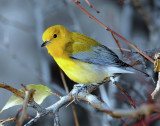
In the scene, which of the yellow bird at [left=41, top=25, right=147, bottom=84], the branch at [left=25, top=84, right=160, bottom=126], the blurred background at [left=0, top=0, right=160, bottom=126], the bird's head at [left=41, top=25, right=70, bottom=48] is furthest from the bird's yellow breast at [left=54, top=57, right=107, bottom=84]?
the blurred background at [left=0, top=0, right=160, bottom=126]

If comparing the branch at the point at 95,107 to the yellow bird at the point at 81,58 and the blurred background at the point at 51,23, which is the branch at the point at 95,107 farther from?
the blurred background at the point at 51,23

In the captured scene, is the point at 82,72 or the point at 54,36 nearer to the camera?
the point at 82,72

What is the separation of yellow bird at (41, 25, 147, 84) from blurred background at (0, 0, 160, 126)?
135 cm

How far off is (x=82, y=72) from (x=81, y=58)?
0.77 ft

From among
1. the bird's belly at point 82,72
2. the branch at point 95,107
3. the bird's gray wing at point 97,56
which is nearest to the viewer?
the branch at point 95,107

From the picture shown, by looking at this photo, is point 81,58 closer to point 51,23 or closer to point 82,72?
point 82,72

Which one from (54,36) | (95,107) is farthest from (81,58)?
(95,107)

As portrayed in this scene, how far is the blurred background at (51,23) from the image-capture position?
15.7 ft

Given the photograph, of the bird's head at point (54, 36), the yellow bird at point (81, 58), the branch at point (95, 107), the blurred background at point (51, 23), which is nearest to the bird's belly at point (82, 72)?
the yellow bird at point (81, 58)

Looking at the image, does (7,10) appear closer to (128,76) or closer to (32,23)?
(32,23)

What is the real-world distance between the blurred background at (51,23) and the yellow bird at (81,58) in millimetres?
1348

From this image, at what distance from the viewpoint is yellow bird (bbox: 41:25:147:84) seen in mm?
3012

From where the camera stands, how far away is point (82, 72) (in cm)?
300

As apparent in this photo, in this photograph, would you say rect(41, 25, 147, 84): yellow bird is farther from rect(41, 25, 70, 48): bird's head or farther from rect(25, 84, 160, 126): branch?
rect(25, 84, 160, 126): branch
